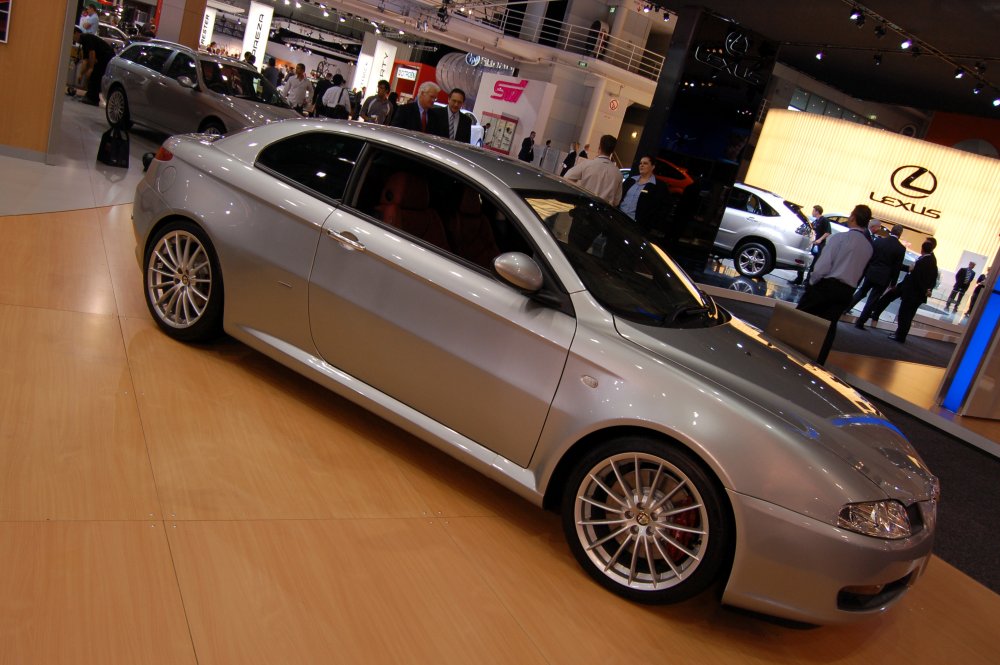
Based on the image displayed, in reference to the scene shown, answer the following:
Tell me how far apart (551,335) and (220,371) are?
1.89m

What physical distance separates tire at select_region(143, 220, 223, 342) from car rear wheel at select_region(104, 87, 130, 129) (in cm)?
763

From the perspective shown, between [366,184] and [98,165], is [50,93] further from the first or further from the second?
[366,184]

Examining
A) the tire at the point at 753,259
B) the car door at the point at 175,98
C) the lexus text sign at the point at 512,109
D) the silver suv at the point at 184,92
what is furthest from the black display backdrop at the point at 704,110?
the lexus text sign at the point at 512,109

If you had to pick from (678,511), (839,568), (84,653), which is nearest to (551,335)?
(678,511)

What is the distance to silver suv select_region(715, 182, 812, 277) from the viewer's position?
14250 millimetres

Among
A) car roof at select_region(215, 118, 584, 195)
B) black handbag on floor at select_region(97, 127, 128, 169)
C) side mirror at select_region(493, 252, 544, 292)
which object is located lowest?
black handbag on floor at select_region(97, 127, 128, 169)

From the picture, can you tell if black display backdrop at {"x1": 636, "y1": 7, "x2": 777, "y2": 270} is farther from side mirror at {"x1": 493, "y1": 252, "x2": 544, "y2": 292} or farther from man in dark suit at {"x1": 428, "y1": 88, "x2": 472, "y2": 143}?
side mirror at {"x1": 493, "y1": 252, "x2": 544, "y2": 292}

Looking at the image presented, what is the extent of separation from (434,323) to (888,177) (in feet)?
73.3

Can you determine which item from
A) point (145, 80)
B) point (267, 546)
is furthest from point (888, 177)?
point (267, 546)

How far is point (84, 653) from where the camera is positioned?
2.09 m

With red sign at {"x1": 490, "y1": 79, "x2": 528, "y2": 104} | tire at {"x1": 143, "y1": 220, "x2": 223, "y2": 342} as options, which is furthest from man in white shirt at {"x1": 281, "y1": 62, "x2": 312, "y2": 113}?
tire at {"x1": 143, "y1": 220, "x2": 223, "y2": 342}

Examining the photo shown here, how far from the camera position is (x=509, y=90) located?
27.1 metres

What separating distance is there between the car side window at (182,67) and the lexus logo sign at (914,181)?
19.0 metres

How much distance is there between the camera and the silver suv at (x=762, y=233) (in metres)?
14.2
